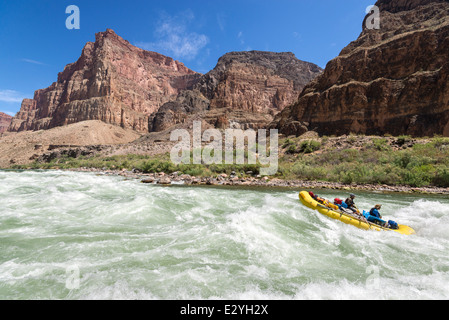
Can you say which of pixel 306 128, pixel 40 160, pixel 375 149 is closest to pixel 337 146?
pixel 375 149

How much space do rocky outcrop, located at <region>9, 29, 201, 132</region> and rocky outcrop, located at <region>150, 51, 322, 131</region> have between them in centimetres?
1570

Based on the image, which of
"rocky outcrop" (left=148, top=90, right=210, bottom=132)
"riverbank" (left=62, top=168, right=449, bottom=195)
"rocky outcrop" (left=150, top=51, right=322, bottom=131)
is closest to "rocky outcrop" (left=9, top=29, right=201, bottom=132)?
"rocky outcrop" (left=148, top=90, right=210, bottom=132)

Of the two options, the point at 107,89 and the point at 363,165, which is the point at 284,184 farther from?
the point at 107,89

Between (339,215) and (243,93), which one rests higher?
(243,93)

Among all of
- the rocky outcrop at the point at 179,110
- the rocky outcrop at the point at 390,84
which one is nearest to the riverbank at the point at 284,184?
the rocky outcrop at the point at 390,84

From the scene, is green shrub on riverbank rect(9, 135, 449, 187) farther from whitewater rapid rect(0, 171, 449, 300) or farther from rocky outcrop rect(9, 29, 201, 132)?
rocky outcrop rect(9, 29, 201, 132)

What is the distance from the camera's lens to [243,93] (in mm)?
93375

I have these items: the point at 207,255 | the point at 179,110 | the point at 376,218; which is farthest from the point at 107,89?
the point at 376,218

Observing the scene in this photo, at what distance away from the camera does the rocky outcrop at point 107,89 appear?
8612 centimetres

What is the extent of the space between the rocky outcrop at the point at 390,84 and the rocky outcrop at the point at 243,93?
33.8m

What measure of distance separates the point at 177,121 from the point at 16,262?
79.9 metres

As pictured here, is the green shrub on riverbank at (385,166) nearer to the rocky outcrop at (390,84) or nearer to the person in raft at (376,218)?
the rocky outcrop at (390,84)

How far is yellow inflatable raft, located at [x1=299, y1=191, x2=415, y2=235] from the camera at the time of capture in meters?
7.03

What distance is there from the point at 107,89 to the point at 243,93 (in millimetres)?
54482
